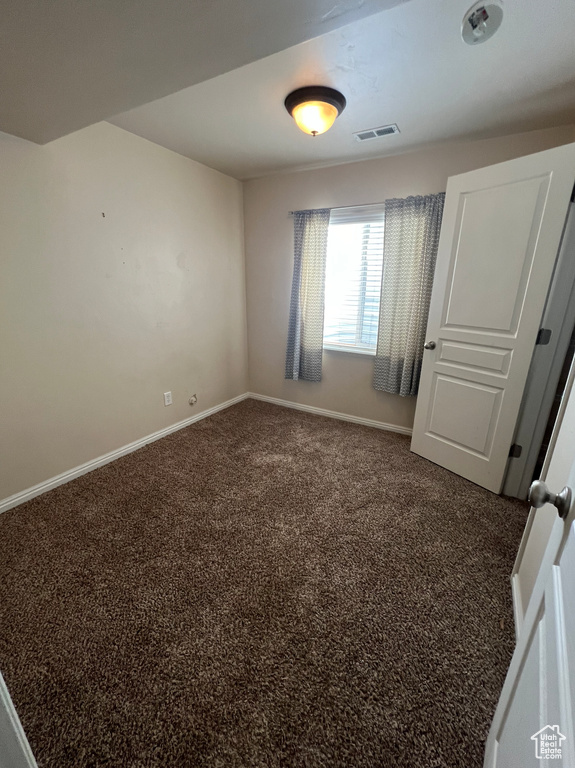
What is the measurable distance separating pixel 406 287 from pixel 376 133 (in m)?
1.12

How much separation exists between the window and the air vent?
0.55 metres

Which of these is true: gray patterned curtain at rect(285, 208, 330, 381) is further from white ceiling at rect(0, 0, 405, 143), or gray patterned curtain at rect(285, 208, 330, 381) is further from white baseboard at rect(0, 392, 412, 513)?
white ceiling at rect(0, 0, 405, 143)

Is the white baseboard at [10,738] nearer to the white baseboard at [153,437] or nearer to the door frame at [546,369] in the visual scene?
the white baseboard at [153,437]

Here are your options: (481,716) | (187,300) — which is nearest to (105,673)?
(481,716)

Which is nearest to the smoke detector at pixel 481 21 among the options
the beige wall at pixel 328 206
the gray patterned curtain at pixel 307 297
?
the beige wall at pixel 328 206

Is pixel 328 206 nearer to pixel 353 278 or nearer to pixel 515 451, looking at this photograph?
pixel 353 278

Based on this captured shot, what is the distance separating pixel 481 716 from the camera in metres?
1.05

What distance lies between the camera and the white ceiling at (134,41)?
92 centimetres

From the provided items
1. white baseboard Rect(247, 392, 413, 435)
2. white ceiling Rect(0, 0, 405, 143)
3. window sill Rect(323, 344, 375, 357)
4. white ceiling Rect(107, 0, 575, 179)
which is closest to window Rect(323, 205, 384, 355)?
window sill Rect(323, 344, 375, 357)

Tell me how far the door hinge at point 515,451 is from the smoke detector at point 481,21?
208 centimetres

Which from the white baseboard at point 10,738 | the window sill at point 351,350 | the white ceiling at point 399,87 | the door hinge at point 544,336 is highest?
the white ceiling at point 399,87

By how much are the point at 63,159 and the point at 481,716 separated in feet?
10.9

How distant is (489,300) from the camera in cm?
206

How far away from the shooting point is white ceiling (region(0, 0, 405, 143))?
36.1 inches
